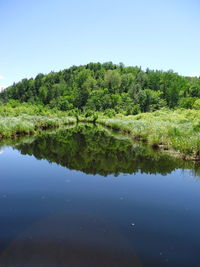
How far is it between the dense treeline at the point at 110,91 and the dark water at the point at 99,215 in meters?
44.2

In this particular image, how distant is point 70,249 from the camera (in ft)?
13.9

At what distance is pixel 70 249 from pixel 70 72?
12483 centimetres

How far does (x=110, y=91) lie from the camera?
8688 centimetres

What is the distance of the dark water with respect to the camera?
4145 mm

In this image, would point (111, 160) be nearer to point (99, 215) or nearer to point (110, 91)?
point (99, 215)

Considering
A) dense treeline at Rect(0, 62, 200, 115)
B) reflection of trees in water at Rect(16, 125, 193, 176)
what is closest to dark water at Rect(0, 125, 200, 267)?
reflection of trees in water at Rect(16, 125, 193, 176)

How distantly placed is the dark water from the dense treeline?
44243 millimetres

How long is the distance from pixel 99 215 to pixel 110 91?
274ft

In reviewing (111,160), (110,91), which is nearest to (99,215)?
(111,160)

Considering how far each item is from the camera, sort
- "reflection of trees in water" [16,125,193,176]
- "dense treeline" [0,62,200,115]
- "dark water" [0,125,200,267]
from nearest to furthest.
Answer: "dark water" [0,125,200,267] < "reflection of trees in water" [16,125,193,176] < "dense treeline" [0,62,200,115]

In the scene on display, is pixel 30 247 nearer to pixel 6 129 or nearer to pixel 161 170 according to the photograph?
pixel 161 170

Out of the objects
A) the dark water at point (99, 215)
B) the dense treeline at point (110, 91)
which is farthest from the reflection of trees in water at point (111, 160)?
the dense treeline at point (110, 91)

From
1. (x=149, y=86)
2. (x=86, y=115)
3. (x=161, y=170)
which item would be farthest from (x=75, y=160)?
(x=149, y=86)

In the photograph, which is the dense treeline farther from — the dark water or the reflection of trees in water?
the dark water
